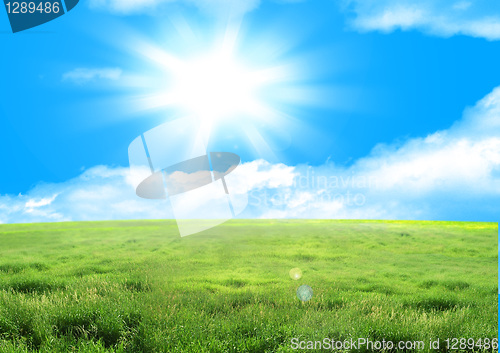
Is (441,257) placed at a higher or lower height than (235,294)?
lower

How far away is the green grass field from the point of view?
688cm

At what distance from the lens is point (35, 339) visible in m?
6.91

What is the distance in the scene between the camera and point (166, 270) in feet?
42.5

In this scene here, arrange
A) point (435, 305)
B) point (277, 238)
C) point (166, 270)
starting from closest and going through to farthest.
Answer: point (435, 305)
point (166, 270)
point (277, 238)

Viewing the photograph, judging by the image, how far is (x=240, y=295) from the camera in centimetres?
962

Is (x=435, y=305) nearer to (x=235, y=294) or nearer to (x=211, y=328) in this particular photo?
(x=235, y=294)

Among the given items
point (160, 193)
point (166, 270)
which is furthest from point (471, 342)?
point (160, 193)

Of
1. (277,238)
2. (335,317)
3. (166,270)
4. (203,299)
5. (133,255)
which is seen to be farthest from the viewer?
(277,238)

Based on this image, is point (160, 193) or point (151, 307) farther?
point (160, 193)

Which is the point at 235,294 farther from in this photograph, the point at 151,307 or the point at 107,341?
the point at 107,341

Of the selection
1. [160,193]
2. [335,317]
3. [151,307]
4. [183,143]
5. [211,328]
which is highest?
[183,143]

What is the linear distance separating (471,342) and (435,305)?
Answer: 9.32 feet

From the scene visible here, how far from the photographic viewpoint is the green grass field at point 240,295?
6875mm

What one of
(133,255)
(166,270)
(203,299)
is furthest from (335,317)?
(133,255)
